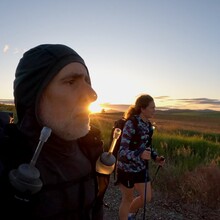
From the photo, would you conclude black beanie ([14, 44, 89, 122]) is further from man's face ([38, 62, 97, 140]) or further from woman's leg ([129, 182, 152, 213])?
woman's leg ([129, 182, 152, 213])

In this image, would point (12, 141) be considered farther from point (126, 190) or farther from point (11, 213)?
point (126, 190)

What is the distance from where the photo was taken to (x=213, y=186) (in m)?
7.13

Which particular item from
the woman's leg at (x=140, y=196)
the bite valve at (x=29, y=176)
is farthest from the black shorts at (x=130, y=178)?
the bite valve at (x=29, y=176)

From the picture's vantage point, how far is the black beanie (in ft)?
6.07

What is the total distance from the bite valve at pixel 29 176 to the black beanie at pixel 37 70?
0.49 metres

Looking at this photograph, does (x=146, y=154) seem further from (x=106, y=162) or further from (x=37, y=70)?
(x=37, y=70)

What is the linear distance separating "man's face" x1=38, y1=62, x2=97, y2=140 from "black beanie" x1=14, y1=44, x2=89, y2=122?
38mm

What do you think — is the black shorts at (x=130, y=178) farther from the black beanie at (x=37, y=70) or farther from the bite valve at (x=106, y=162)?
the black beanie at (x=37, y=70)

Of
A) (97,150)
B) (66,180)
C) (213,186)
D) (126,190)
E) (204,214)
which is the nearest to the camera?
(66,180)

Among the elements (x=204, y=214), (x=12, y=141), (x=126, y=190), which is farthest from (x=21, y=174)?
(x=204, y=214)

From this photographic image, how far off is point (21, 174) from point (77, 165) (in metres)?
0.58

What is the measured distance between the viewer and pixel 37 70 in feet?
6.11

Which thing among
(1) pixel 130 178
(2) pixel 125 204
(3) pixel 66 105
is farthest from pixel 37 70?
(2) pixel 125 204

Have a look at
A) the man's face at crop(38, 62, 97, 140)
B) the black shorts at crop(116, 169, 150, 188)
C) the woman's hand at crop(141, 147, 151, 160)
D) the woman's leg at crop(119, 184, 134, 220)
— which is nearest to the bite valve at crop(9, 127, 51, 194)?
the man's face at crop(38, 62, 97, 140)
